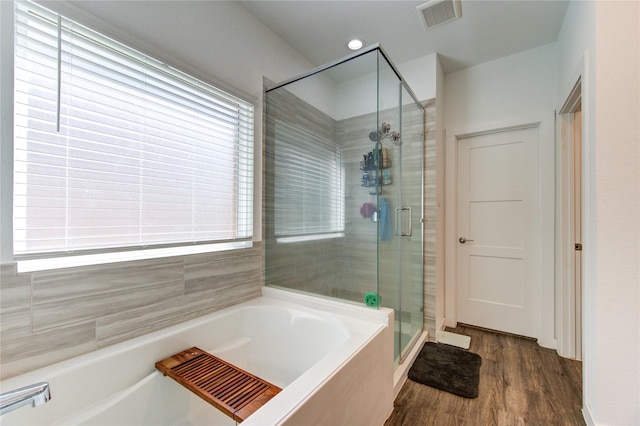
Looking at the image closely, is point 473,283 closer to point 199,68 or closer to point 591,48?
point 591,48

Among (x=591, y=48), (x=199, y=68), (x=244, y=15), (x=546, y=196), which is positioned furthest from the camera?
(x=546, y=196)

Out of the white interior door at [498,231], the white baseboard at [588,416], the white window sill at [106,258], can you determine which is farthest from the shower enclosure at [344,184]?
the white baseboard at [588,416]

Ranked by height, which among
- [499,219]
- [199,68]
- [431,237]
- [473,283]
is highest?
[199,68]

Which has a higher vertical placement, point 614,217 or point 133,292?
point 614,217

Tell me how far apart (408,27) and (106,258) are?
2.66m

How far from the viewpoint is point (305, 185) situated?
7.64 feet

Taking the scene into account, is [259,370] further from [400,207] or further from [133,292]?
[400,207]

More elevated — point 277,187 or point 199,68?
point 199,68

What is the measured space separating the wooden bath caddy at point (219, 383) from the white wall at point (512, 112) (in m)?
2.44

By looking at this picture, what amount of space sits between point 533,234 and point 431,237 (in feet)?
3.22

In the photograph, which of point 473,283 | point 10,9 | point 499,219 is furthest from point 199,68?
point 473,283

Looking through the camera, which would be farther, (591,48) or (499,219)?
(499,219)

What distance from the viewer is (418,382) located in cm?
196

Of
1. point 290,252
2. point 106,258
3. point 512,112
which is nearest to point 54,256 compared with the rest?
point 106,258
